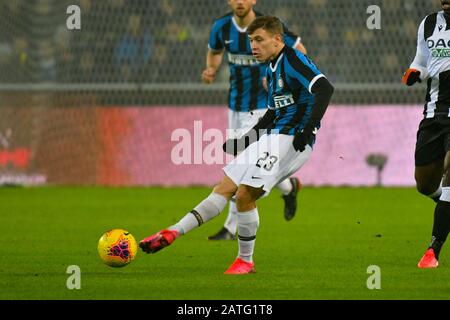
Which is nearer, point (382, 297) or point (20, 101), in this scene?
point (382, 297)

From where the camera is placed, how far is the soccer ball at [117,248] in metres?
6.87

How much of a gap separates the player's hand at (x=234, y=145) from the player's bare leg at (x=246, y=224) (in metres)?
0.59

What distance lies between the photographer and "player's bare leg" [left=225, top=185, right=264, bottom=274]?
6.85 meters

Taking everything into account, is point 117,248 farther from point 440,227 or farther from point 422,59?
point 422,59

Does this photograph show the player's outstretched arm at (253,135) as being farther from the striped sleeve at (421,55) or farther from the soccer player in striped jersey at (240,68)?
the soccer player in striped jersey at (240,68)

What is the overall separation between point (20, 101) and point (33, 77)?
0.46m

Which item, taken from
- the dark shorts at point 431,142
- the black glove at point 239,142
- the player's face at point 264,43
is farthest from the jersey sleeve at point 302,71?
the dark shorts at point 431,142

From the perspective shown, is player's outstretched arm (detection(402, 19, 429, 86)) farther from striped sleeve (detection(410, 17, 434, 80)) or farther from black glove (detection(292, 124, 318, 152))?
black glove (detection(292, 124, 318, 152))

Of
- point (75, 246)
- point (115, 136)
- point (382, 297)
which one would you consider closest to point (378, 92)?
point (115, 136)

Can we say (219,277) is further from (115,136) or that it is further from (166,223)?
(115,136)

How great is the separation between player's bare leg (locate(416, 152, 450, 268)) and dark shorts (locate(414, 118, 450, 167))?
0.68 feet

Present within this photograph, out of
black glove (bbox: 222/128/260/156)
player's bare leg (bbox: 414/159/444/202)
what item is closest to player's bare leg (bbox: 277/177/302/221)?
black glove (bbox: 222/128/260/156)

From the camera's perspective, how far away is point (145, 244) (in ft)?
21.2

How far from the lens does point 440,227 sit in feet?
23.7
